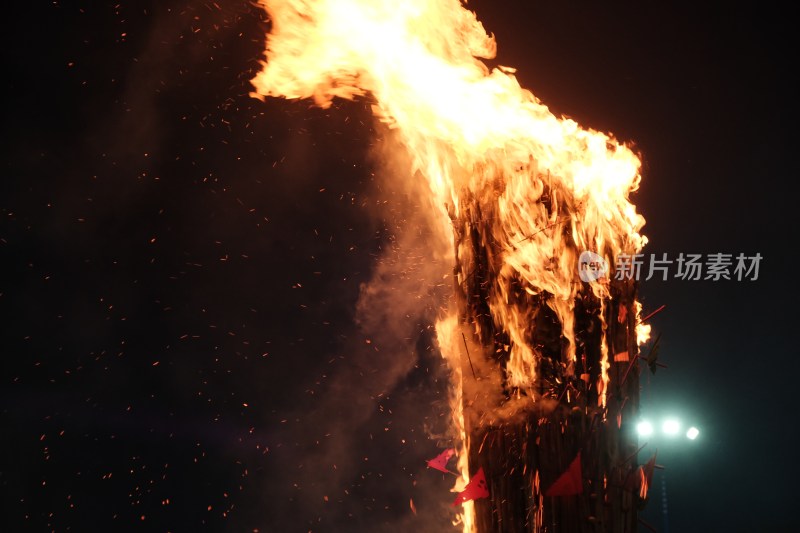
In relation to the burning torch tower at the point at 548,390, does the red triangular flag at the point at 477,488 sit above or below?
below

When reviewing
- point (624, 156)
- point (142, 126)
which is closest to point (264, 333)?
point (142, 126)

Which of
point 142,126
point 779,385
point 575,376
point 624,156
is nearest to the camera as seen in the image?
point 575,376

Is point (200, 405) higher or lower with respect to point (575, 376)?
lower

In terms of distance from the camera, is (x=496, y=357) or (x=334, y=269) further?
(x=334, y=269)

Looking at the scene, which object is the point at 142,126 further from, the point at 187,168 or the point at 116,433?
the point at 116,433

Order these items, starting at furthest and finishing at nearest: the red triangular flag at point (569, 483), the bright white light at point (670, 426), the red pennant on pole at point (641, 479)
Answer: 1. the bright white light at point (670, 426)
2. the red pennant on pole at point (641, 479)
3. the red triangular flag at point (569, 483)

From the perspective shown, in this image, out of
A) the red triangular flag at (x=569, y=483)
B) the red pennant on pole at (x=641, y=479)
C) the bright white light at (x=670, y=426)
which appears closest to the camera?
the red triangular flag at (x=569, y=483)

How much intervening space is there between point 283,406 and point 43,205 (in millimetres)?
2708

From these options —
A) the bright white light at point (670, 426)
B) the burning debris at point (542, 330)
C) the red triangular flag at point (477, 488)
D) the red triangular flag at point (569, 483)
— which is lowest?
the bright white light at point (670, 426)

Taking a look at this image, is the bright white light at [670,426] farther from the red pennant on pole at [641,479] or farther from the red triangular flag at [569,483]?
the red triangular flag at [569,483]

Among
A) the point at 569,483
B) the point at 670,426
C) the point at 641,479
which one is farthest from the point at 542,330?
the point at 670,426

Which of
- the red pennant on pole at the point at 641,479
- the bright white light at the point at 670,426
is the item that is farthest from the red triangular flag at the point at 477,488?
the bright white light at the point at 670,426

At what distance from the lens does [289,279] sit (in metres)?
5.70

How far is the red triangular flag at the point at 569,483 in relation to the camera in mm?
1930
